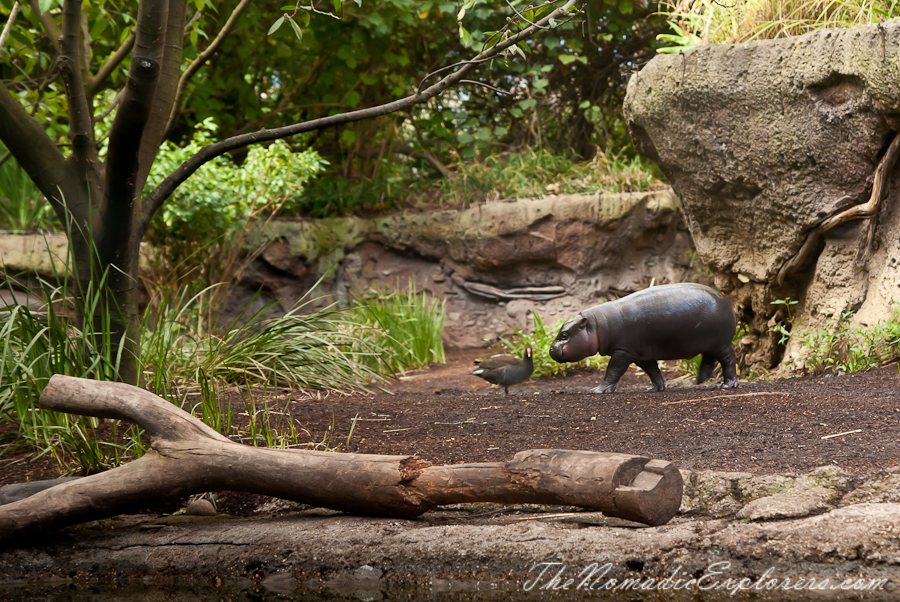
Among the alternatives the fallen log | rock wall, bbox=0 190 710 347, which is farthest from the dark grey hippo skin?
rock wall, bbox=0 190 710 347

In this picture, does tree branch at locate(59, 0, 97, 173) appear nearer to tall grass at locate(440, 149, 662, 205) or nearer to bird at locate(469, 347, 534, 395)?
bird at locate(469, 347, 534, 395)

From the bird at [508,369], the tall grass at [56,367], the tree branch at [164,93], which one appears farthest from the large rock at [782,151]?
the tall grass at [56,367]

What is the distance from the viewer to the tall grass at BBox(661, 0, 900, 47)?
207 inches

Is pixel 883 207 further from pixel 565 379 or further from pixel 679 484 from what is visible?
pixel 679 484

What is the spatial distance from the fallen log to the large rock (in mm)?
3639

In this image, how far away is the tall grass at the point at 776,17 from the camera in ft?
17.2

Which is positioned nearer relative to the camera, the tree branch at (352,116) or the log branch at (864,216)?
the tree branch at (352,116)

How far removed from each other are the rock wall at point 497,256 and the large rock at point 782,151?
2.10 metres

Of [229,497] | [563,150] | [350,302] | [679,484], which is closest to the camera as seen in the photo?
[679,484]

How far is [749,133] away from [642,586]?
13.4 ft

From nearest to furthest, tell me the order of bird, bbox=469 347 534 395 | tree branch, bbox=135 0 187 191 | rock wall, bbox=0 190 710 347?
tree branch, bbox=135 0 187 191, bird, bbox=469 347 534 395, rock wall, bbox=0 190 710 347

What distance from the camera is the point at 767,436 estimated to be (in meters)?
3.21

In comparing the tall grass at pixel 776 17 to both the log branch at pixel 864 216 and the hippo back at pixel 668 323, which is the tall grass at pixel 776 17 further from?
the hippo back at pixel 668 323

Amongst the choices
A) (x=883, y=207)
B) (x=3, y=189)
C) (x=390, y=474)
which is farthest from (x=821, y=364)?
(x=3, y=189)
